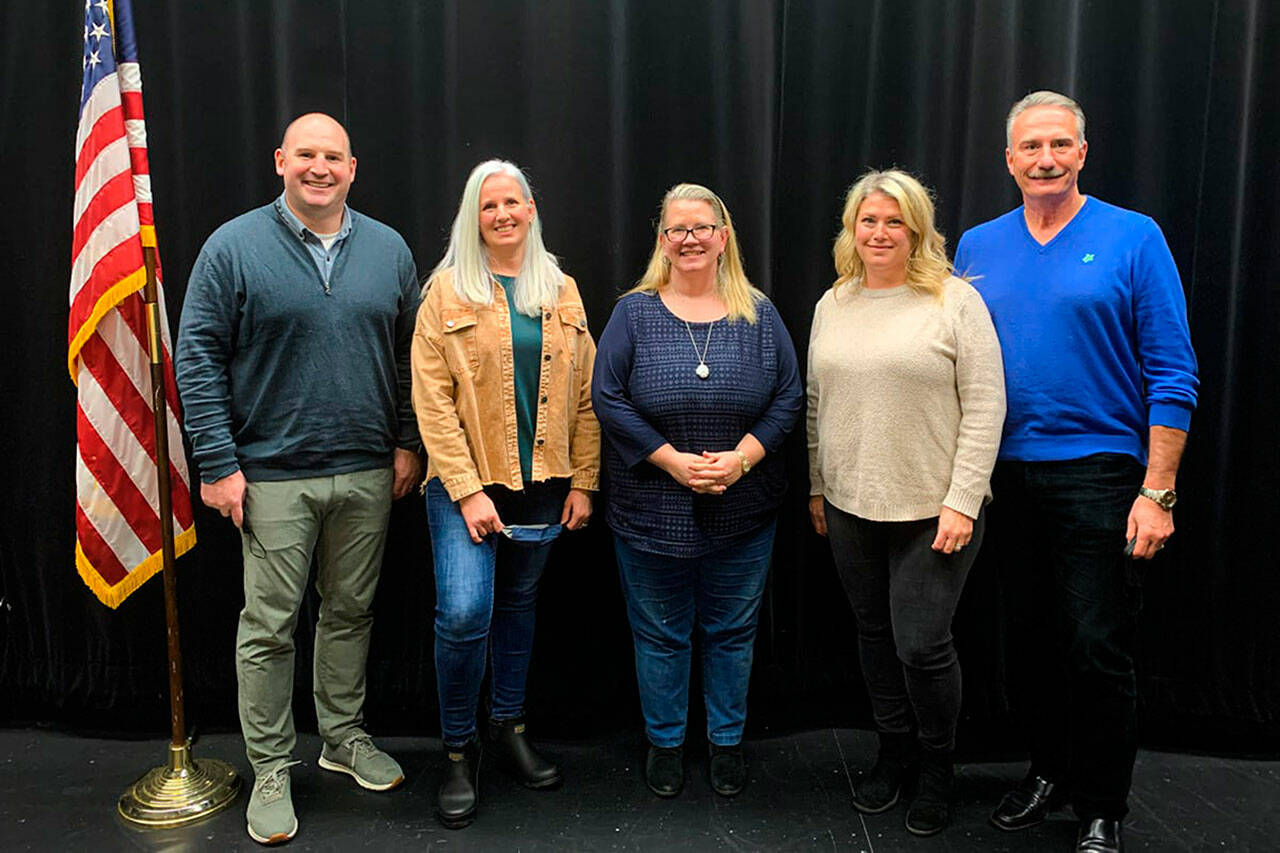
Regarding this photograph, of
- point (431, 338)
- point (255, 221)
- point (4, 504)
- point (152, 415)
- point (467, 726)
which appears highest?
point (255, 221)

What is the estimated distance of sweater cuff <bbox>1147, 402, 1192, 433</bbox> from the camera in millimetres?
1908

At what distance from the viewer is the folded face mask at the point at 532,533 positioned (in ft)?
7.18

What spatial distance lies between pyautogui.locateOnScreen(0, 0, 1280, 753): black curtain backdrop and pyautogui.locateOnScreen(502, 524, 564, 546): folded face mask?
49cm

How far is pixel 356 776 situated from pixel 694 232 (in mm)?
1661

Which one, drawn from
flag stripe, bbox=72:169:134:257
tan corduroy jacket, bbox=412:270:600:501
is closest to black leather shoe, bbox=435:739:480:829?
tan corduroy jacket, bbox=412:270:600:501

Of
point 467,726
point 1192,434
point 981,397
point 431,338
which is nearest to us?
point 981,397

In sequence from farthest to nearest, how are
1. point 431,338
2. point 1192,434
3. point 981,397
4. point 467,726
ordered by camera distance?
point 1192,434 → point 467,726 → point 431,338 → point 981,397

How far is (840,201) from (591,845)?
1.86 m

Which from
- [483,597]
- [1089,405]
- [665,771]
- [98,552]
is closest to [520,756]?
[665,771]

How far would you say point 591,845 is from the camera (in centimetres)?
213

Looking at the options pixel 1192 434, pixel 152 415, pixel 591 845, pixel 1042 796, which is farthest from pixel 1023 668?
pixel 152 415

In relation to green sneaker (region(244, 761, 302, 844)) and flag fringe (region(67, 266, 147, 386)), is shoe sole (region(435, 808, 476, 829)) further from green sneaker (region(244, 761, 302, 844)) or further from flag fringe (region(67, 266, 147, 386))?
flag fringe (region(67, 266, 147, 386))

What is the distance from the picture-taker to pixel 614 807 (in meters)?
2.29

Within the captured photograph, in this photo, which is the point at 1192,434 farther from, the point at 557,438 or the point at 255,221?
the point at 255,221
